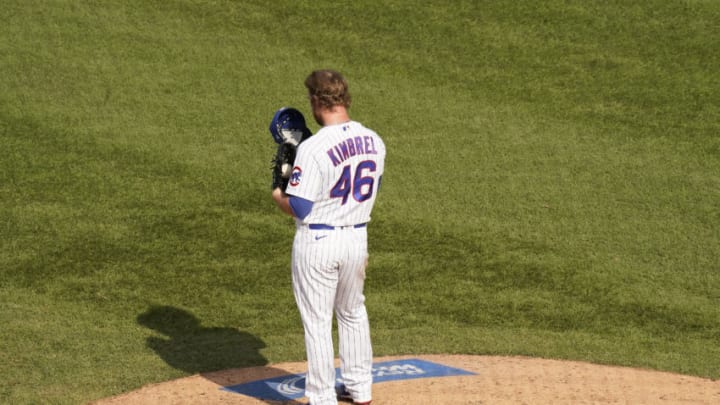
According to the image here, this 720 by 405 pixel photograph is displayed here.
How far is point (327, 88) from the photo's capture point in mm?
5254

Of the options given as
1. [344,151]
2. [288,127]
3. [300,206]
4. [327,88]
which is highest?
[327,88]

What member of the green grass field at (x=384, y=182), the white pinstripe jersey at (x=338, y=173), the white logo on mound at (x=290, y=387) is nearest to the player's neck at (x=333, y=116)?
the white pinstripe jersey at (x=338, y=173)

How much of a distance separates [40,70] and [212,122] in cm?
248

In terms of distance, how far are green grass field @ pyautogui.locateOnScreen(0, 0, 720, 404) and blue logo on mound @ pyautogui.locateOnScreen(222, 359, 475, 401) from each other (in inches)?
16.1

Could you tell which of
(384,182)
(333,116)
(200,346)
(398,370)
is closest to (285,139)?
(333,116)

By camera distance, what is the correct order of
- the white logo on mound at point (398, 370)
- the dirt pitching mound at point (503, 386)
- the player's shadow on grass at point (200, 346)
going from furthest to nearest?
1. the player's shadow on grass at point (200, 346)
2. the white logo on mound at point (398, 370)
3. the dirt pitching mound at point (503, 386)

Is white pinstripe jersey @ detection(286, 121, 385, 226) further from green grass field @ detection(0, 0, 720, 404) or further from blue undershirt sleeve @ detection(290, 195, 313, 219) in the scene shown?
green grass field @ detection(0, 0, 720, 404)

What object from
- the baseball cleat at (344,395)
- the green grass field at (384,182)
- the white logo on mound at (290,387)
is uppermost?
the green grass field at (384,182)

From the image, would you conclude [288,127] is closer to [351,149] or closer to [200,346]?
[351,149]

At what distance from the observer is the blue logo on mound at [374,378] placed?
6223mm

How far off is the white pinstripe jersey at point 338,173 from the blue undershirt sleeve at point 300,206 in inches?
0.9

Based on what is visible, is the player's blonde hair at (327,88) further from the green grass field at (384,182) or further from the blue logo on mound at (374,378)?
the green grass field at (384,182)

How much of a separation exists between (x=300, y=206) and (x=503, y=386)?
2004 mm

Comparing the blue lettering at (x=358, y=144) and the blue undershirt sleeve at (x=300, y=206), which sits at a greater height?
the blue lettering at (x=358, y=144)
